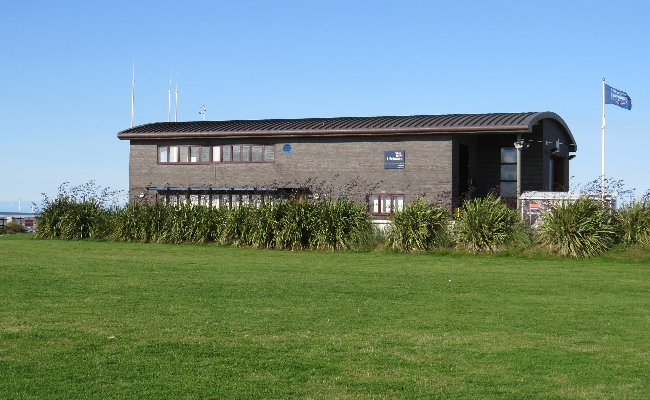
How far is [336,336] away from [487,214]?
1311 cm

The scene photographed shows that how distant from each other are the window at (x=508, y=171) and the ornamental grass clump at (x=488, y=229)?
9.39m

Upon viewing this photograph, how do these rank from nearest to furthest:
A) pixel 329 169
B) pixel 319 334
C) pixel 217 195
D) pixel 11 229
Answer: pixel 319 334 → pixel 329 169 → pixel 217 195 → pixel 11 229

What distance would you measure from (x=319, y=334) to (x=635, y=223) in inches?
566

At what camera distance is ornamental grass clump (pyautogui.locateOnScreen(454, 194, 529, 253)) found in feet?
64.9

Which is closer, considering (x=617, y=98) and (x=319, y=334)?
(x=319, y=334)

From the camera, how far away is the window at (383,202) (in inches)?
1085

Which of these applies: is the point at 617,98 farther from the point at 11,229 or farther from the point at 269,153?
the point at 11,229

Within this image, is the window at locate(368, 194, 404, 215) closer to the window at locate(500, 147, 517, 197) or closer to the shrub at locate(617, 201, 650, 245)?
the window at locate(500, 147, 517, 197)

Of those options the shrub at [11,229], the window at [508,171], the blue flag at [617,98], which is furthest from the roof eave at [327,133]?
the shrub at [11,229]

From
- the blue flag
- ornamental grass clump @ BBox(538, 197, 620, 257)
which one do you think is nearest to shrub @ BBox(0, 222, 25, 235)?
ornamental grass clump @ BBox(538, 197, 620, 257)

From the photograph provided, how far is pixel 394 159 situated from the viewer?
27609 mm

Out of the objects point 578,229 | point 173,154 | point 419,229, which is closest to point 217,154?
point 173,154

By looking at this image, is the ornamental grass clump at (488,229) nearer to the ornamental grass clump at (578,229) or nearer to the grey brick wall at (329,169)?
the ornamental grass clump at (578,229)

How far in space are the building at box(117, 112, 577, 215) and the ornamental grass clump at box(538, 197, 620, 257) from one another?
21.1 ft
